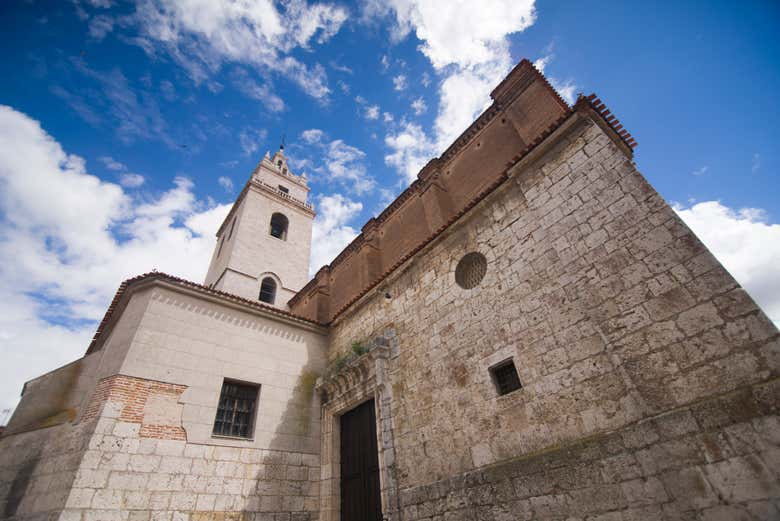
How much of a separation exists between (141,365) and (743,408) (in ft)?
30.5

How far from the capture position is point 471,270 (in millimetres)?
7230

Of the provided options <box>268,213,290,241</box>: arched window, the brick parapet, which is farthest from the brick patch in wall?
<box>268,213,290,241</box>: arched window

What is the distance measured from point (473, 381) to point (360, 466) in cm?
388

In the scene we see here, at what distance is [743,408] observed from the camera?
11.3 ft

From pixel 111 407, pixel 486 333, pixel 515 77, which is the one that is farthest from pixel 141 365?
pixel 515 77

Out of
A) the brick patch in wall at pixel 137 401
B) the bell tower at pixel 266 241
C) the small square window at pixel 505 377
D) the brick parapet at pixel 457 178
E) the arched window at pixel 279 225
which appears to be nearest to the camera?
the small square window at pixel 505 377

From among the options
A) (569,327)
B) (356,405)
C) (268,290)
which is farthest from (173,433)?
(268,290)

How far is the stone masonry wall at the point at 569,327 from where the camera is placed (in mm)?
3922

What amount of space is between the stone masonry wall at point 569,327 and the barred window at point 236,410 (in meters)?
3.60

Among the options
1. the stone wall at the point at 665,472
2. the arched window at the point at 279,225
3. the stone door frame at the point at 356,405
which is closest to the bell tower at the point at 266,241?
the arched window at the point at 279,225

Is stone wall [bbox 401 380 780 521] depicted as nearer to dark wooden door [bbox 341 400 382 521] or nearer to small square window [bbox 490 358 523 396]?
small square window [bbox 490 358 523 396]

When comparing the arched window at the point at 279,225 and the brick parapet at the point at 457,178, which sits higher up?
the arched window at the point at 279,225

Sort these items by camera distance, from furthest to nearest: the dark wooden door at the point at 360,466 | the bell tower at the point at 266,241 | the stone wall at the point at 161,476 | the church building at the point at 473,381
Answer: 1. the bell tower at the point at 266,241
2. the dark wooden door at the point at 360,466
3. the stone wall at the point at 161,476
4. the church building at the point at 473,381

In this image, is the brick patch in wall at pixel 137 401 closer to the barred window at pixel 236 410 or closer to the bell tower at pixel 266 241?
the barred window at pixel 236 410
